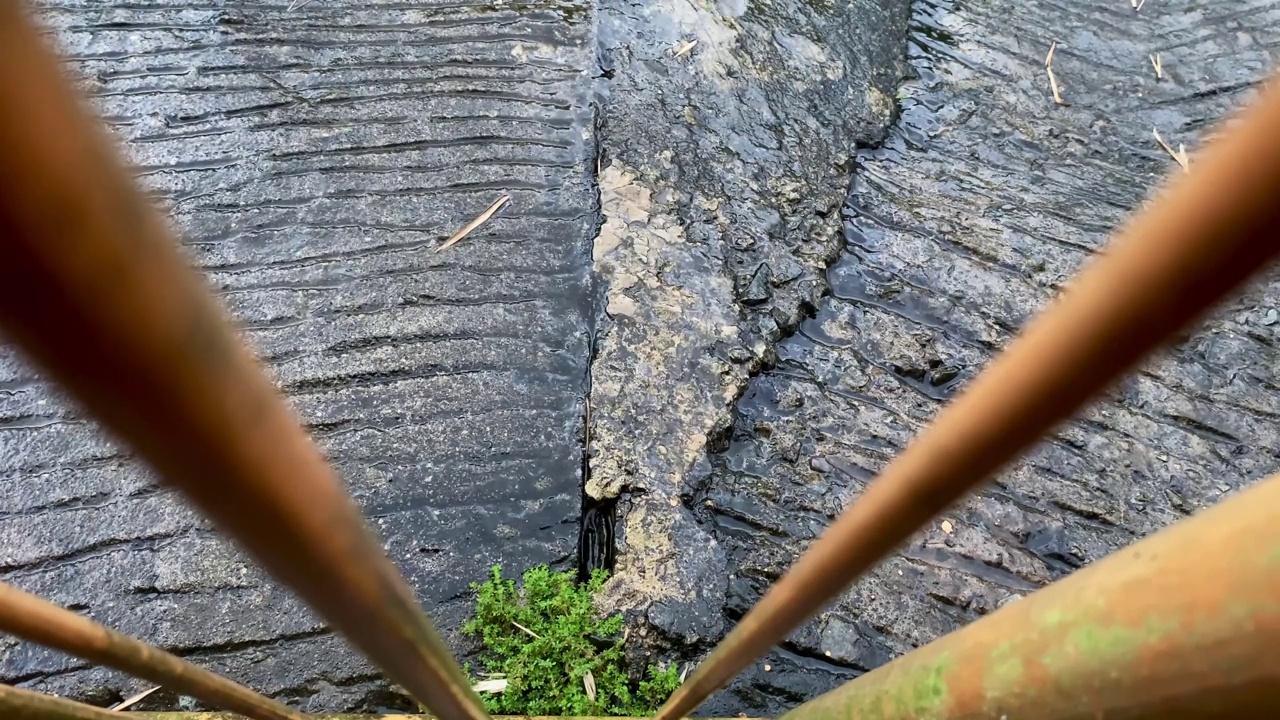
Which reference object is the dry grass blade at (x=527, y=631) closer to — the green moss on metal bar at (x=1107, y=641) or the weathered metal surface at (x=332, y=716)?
the weathered metal surface at (x=332, y=716)

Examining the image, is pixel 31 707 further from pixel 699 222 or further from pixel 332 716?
pixel 699 222

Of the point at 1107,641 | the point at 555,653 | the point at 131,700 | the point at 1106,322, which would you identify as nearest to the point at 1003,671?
the point at 1107,641

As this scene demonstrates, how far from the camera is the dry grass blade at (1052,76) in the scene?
274 centimetres

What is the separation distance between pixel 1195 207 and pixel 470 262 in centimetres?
199

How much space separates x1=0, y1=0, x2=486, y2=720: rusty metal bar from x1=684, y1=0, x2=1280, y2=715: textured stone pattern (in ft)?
4.91

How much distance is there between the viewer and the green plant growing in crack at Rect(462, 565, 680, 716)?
1.61 metres

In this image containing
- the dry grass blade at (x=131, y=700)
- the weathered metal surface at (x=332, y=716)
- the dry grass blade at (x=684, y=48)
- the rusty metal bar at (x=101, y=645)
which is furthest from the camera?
the dry grass blade at (x=684, y=48)

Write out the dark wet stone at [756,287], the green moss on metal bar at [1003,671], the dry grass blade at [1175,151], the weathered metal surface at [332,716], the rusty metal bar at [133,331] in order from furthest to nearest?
1. the dry grass blade at [1175,151]
2. the dark wet stone at [756,287]
3. the weathered metal surface at [332,716]
4. the green moss on metal bar at [1003,671]
5. the rusty metal bar at [133,331]

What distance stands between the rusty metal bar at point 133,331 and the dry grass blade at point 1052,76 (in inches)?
117

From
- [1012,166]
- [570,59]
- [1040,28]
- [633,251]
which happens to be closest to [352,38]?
[570,59]

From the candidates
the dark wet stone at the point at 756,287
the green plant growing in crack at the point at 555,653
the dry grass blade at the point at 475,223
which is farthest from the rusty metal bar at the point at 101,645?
the dark wet stone at the point at 756,287

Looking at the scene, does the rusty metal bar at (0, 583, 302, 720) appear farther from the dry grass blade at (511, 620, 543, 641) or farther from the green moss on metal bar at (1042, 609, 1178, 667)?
the green moss on metal bar at (1042, 609, 1178, 667)

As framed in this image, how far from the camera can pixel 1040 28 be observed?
294 cm

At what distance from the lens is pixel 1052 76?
280cm
